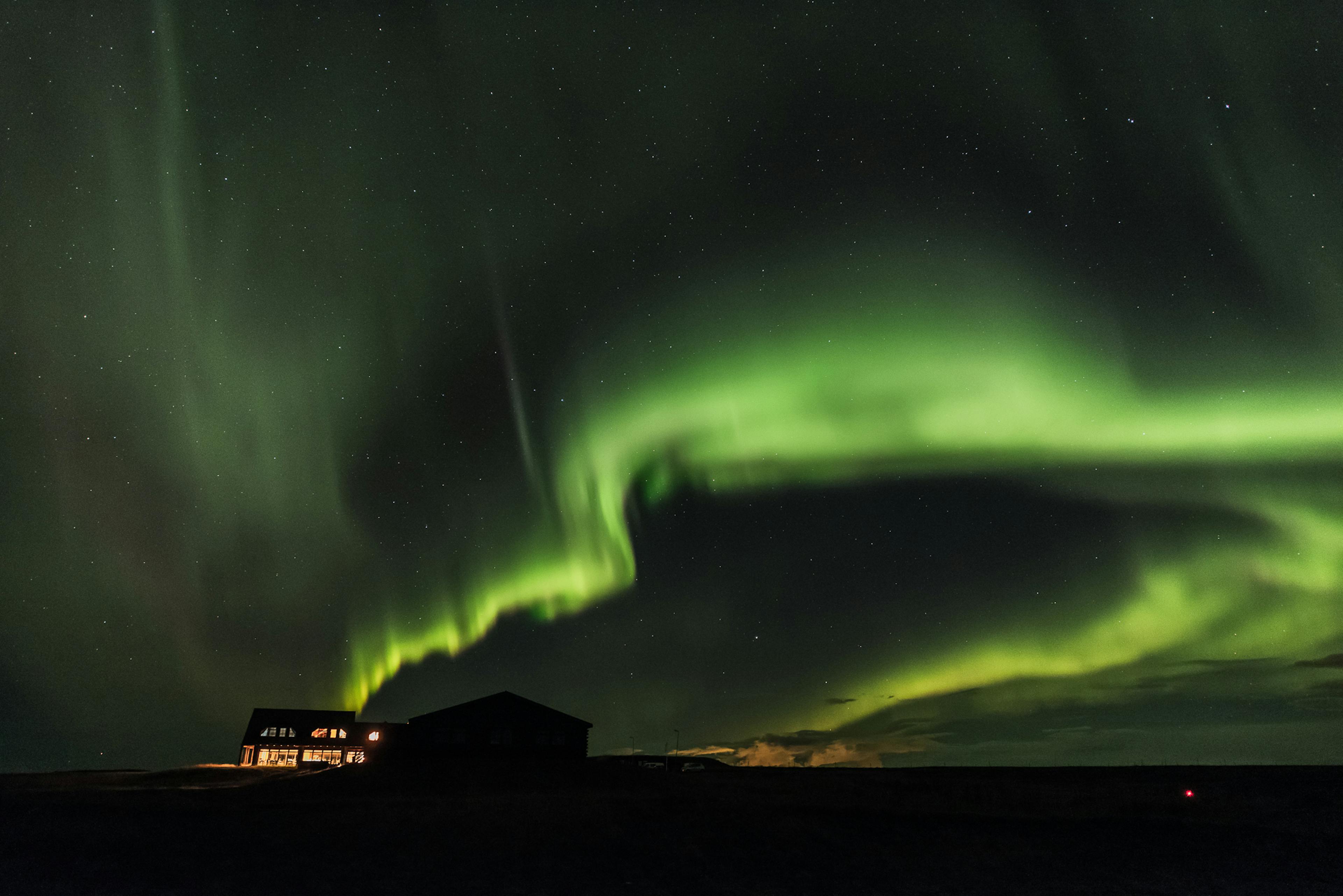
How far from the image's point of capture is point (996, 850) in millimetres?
28219

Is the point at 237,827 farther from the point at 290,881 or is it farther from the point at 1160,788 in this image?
the point at 1160,788

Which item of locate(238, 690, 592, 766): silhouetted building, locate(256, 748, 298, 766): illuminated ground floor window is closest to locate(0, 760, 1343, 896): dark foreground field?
locate(238, 690, 592, 766): silhouetted building

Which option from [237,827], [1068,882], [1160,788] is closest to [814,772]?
[1160,788]

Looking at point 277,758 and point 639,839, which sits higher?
point 277,758

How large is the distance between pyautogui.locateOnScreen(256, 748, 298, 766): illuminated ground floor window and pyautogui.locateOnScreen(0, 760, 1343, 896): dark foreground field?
51.1m

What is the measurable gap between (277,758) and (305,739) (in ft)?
10.1

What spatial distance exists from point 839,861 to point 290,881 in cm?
1562

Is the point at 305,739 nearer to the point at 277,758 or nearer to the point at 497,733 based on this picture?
the point at 277,758

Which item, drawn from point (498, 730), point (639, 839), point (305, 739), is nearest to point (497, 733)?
point (498, 730)

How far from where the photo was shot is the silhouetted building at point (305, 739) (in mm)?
89625

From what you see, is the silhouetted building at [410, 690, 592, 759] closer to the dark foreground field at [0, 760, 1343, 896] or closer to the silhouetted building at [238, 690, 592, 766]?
the silhouetted building at [238, 690, 592, 766]

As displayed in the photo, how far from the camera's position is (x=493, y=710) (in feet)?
230

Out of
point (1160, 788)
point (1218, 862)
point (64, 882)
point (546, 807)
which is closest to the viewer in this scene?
point (64, 882)

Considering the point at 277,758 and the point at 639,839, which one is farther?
the point at 277,758
